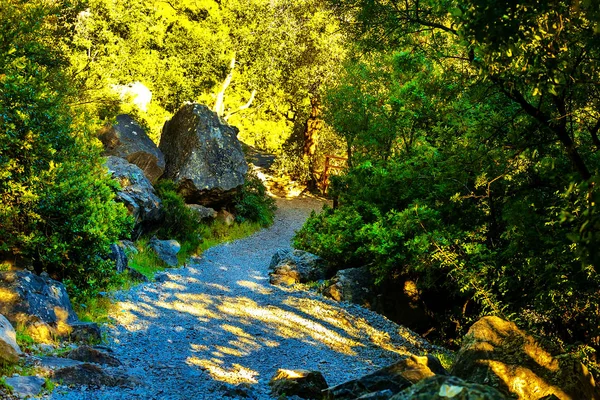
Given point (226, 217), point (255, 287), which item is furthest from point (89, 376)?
point (226, 217)

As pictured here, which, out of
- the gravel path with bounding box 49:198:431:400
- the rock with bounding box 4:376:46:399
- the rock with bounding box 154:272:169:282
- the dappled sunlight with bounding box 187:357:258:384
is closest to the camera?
the rock with bounding box 4:376:46:399

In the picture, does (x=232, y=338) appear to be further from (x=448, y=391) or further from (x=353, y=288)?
(x=448, y=391)

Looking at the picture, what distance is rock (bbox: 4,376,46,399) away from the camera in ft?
16.4

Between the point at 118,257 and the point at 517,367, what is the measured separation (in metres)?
7.86

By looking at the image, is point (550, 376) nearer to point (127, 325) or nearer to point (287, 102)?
point (127, 325)

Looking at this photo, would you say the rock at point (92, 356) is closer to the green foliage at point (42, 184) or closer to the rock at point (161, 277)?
the green foliage at point (42, 184)

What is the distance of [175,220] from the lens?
16.2 meters

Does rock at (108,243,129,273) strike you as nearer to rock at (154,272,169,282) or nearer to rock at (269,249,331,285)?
rock at (154,272,169,282)

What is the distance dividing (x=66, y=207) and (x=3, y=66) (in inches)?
90.4

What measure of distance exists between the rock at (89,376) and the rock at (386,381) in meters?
2.23

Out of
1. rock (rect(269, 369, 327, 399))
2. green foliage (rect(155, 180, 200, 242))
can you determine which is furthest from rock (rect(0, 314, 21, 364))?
green foliage (rect(155, 180, 200, 242))

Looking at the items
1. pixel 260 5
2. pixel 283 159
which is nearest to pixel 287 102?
pixel 283 159

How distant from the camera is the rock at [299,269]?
42.4ft

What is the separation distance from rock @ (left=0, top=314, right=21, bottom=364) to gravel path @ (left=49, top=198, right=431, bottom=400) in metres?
0.71
